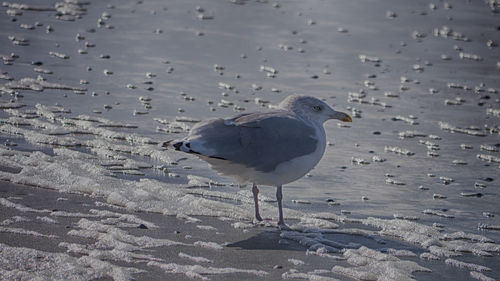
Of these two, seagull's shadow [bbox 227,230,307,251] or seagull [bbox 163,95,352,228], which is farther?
seagull [bbox 163,95,352,228]

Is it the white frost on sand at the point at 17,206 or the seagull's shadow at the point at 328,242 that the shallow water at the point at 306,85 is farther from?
the white frost on sand at the point at 17,206

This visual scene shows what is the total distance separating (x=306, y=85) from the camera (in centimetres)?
1173

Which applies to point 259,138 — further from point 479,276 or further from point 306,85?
point 306,85

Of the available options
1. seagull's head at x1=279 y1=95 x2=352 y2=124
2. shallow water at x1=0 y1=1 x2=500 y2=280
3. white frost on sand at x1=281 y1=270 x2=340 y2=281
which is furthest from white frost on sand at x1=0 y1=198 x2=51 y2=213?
seagull's head at x1=279 y1=95 x2=352 y2=124

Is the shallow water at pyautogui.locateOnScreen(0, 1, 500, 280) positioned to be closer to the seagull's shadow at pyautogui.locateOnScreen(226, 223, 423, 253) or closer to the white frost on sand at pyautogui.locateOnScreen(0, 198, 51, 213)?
the seagull's shadow at pyautogui.locateOnScreen(226, 223, 423, 253)

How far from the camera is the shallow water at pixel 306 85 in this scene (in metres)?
7.92

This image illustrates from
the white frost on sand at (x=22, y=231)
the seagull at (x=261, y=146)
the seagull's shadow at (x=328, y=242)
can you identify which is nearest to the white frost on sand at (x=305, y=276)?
the seagull's shadow at (x=328, y=242)

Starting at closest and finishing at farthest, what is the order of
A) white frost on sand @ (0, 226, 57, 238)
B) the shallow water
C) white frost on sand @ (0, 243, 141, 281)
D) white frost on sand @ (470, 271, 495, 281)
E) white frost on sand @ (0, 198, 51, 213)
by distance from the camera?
white frost on sand @ (0, 243, 141, 281), white frost on sand @ (470, 271, 495, 281), white frost on sand @ (0, 226, 57, 238), white frost on sand @ (0, 198, 51, 213), the shallow water

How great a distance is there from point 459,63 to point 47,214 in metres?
9.11

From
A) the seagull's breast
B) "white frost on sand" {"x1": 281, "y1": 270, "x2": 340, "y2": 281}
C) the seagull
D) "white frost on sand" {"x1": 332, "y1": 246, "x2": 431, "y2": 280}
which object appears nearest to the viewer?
"white frost on sand" {"x1": 281, "y1": 270, "x2": 340, "y2": 281}

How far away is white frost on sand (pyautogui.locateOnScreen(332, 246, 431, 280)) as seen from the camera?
5613 mm

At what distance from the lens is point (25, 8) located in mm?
15898

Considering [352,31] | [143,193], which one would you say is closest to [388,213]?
[143,193]

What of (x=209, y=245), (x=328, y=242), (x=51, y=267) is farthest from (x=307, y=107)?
(x=51, y=267)
